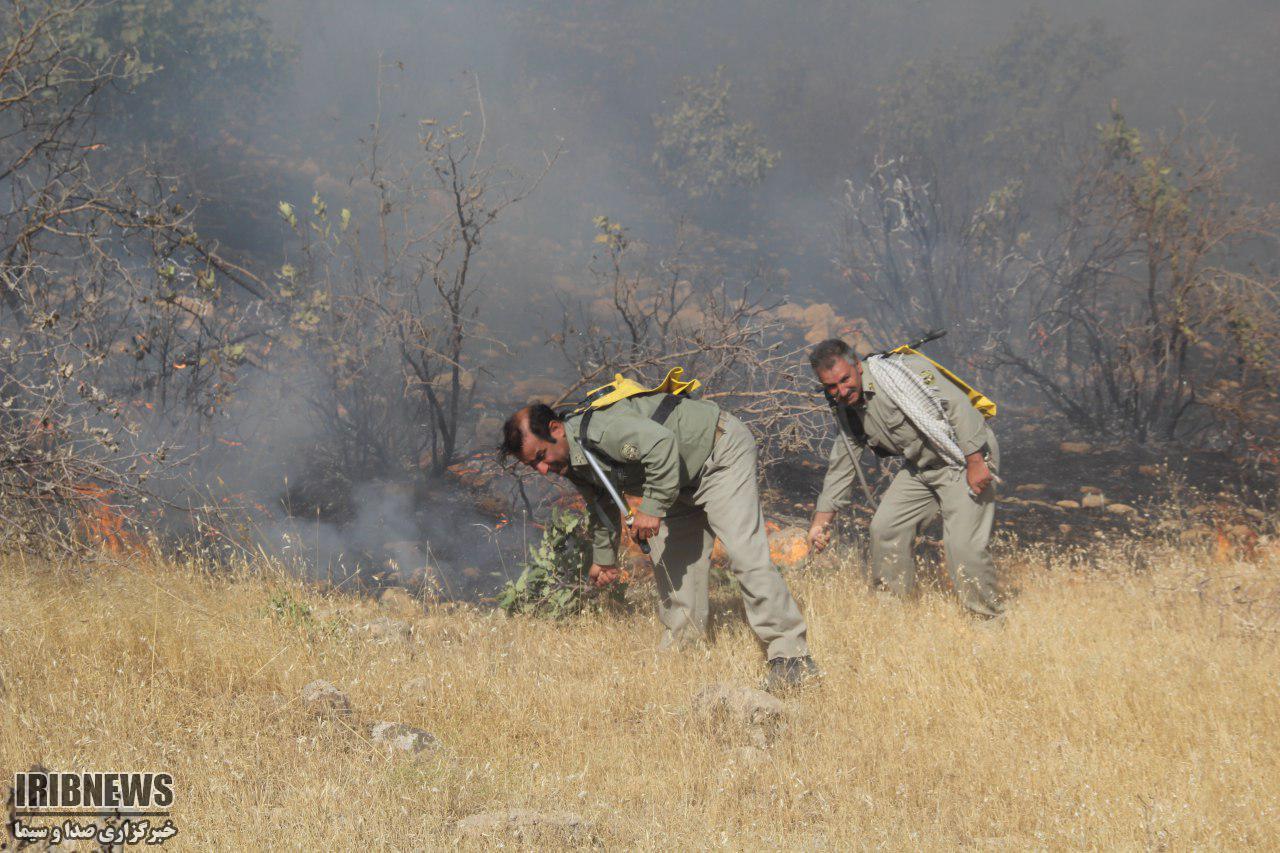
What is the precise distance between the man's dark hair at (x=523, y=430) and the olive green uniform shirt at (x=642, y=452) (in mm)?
97

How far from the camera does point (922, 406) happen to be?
450cm

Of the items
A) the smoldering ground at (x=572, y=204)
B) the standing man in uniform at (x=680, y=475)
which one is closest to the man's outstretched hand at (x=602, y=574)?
the standing man in uniform at (x=680, y=475)

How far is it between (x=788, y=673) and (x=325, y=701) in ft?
5.82

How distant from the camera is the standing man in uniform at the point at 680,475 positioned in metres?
3.88

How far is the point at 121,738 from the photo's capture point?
3273 mm

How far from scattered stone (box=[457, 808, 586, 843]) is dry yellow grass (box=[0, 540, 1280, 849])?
0.07 meters

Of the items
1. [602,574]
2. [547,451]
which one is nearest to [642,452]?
[547,451]

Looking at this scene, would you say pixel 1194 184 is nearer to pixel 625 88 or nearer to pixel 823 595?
pixel 823 595

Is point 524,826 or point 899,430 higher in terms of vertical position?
point 899,430

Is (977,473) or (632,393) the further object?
(977,473)

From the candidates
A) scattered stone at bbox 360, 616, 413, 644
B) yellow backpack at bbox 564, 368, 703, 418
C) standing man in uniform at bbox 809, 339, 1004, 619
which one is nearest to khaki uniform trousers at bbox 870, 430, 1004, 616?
standing man in uniform at bbox 809, 339, 1004, 619

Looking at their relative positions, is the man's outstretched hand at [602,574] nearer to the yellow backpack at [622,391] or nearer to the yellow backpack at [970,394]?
the yellow backpack at [622,391]

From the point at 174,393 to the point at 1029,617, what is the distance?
6145 mm

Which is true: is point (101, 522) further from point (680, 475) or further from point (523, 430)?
point (680, 475)
